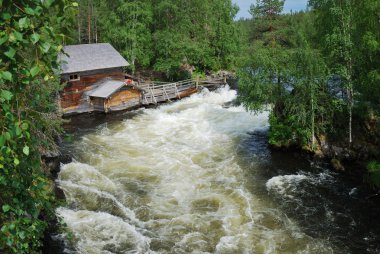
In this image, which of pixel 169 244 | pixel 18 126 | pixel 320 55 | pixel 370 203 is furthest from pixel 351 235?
pixel 18 126

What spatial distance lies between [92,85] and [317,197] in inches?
987

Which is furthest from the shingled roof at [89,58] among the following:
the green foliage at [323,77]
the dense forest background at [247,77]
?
the green foliage at [323,77]

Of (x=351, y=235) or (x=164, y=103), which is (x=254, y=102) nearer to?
(x=351, y=235)

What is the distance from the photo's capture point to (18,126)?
3680 mm

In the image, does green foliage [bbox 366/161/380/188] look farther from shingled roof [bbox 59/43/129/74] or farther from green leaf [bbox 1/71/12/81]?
shingled roof [bbox 59/43/129/74]

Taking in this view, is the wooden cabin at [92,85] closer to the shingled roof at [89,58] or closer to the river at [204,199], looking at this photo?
the shingled roof at [89,58]

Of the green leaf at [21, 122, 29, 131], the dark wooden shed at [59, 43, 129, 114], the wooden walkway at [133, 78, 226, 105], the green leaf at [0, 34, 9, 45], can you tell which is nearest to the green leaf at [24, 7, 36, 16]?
the green leaf at [0, 34, 9, 45]

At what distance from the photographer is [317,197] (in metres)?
17.1

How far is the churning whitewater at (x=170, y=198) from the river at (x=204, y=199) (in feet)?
0.14

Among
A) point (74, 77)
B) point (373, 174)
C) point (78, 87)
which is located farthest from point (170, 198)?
point (74, 77)

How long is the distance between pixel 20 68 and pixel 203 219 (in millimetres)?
12345

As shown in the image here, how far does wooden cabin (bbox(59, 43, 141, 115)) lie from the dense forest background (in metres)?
7.49

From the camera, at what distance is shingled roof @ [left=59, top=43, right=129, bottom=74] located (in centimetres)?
3454

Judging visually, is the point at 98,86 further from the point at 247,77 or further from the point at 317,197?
the point at 317,197
